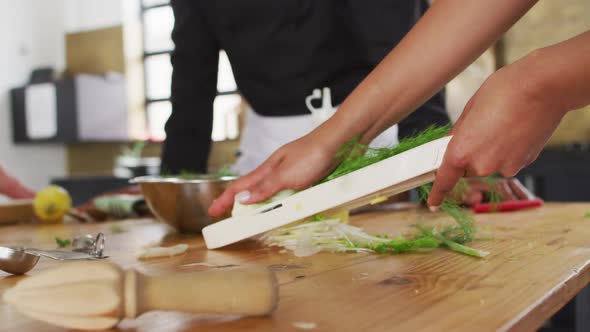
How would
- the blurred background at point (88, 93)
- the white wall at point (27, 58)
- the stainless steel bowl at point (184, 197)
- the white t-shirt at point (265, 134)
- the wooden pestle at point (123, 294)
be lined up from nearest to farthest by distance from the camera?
1. the wooden pestle at point (123, 294)
2. the stainless steel bowl at point (184, 197)
3. the white t-shirt at point (265, 134)
4. the blurred background at point (88, 93)
5. the white wall at point (27, 58)

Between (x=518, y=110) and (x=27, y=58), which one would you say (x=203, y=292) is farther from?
(x=27, y=58)

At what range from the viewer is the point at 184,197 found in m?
1.12

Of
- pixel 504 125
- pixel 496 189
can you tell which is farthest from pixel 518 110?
pixel 496 189

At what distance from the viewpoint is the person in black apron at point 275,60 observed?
1.68 meters

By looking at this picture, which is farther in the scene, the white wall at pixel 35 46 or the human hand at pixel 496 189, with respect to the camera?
Result: the white wall at pixel 35 46

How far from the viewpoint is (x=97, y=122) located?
21.9 feet

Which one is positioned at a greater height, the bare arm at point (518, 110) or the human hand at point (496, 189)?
the bare arm at point (518, 110)

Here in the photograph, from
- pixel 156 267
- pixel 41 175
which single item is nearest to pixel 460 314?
pixel 156 267

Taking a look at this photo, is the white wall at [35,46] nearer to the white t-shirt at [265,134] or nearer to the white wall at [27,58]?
the white wall at [27,58]

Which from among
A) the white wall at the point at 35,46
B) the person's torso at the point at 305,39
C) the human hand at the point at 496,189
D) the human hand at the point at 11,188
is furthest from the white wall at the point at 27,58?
the human hand at the point at 496,189

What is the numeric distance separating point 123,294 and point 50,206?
1262mm

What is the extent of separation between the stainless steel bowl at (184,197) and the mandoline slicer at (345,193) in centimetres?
20

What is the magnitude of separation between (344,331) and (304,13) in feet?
4.44

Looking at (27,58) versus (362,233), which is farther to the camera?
(27,58)
